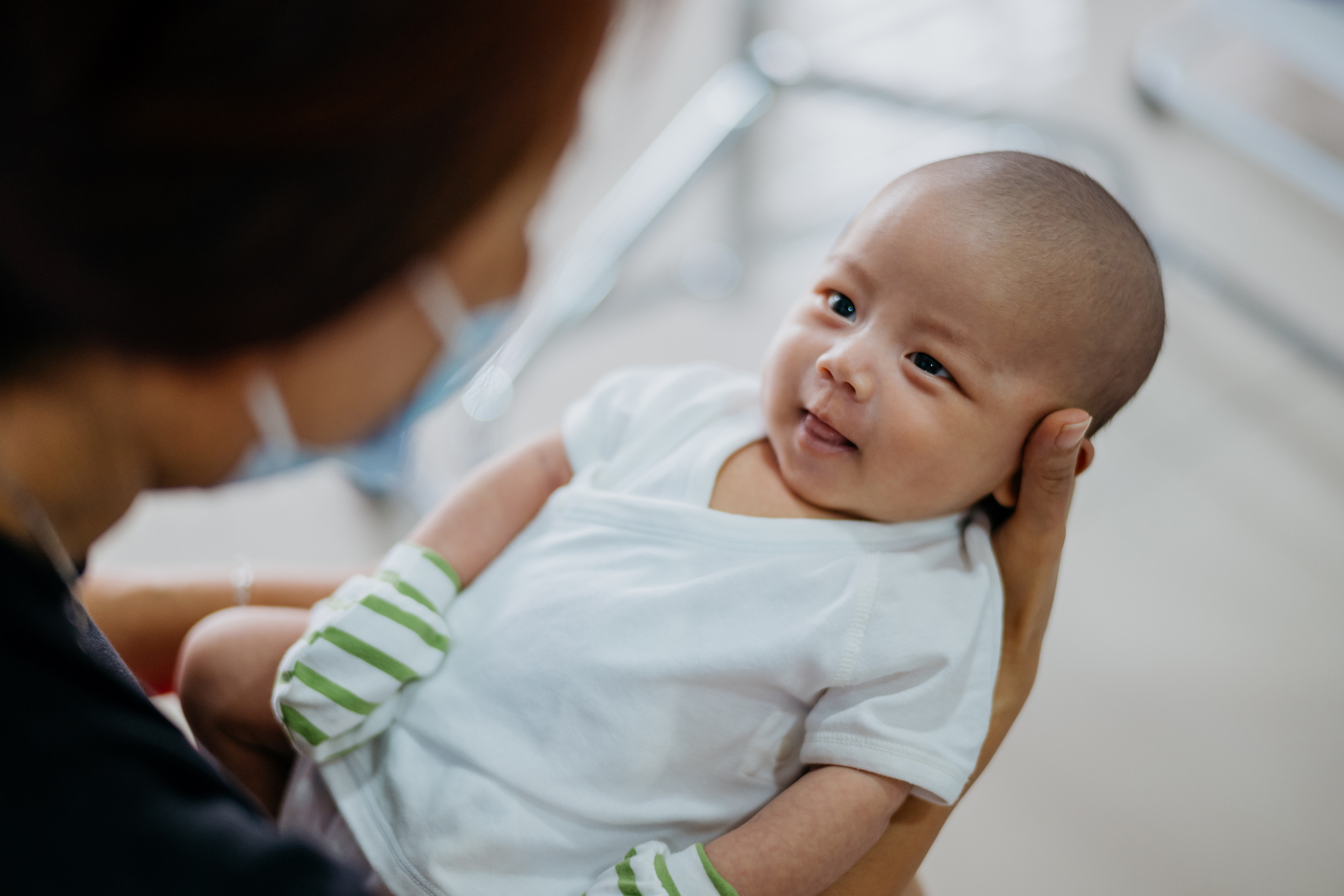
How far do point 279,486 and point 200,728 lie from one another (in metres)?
0.80

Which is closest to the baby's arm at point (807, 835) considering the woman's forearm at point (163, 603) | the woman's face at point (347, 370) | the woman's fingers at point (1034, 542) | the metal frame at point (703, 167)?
the woman's fingers at point (1034, 542)

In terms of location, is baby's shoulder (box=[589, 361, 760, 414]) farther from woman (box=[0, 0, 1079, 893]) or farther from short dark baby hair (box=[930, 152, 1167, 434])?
woman (box=[0, 0, 1079, 893])

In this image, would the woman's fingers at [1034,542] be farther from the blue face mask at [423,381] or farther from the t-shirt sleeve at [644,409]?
the blue face mask at [423,381]

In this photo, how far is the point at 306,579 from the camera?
0.97m

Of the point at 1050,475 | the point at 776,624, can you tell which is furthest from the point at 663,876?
the point at 1050,475

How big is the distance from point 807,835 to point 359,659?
0.33 metres

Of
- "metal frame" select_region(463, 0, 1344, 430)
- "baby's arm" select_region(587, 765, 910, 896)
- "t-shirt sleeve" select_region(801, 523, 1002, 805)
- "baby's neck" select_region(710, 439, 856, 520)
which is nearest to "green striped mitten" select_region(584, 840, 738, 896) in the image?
"baby's arm" select_region(587, 765, 910, 896)

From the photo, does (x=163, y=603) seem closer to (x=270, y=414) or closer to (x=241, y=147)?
(x=270, y=414)

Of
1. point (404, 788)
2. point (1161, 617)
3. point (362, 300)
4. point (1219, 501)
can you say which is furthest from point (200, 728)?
point (1219, 501)

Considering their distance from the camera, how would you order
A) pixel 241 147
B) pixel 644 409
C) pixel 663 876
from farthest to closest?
pixel 644 409, pixel 663 876, pixel 241 147

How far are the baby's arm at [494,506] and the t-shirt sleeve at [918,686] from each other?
0.95ft

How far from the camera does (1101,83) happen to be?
81.7 inches

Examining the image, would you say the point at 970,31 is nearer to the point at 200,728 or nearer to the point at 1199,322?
the point at 1199,322

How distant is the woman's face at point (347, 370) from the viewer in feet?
1.51
